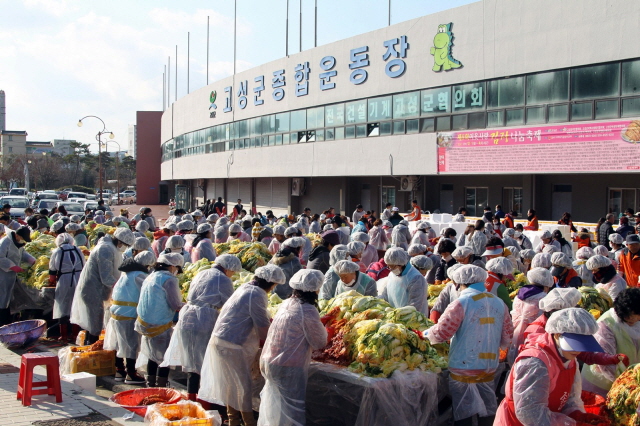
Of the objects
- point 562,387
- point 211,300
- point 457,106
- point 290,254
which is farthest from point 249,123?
point 562,387

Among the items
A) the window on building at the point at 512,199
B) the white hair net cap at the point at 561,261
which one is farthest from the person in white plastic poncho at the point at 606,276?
the window on building at the point at 512,199

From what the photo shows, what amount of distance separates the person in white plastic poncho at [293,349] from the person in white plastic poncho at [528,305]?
2374 mm

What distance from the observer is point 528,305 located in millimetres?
6844

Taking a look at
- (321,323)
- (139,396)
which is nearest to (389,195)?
(139,396)

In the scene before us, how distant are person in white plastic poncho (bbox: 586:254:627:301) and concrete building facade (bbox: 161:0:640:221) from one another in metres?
11.2

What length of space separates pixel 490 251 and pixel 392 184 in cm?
1860

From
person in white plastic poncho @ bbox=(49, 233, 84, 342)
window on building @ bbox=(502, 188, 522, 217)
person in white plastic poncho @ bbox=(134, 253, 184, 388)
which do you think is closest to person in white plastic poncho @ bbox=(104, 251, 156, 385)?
person in white plastic poncho @ bbox=(134, 253, 184, 388)

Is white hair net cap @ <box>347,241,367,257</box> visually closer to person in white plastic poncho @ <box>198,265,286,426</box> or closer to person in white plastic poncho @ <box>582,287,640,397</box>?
person in white plastic poncho @ <box>198,265,286,426</box>

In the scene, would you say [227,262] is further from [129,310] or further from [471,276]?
[471,276]

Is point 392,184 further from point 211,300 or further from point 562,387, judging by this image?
point 562,387

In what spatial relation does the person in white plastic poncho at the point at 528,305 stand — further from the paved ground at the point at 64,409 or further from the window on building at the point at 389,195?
the window on building at the point at 389,195

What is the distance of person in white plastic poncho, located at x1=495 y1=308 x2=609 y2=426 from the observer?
4.00 metres

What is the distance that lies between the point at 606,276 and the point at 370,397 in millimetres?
4043

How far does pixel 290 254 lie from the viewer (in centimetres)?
960
